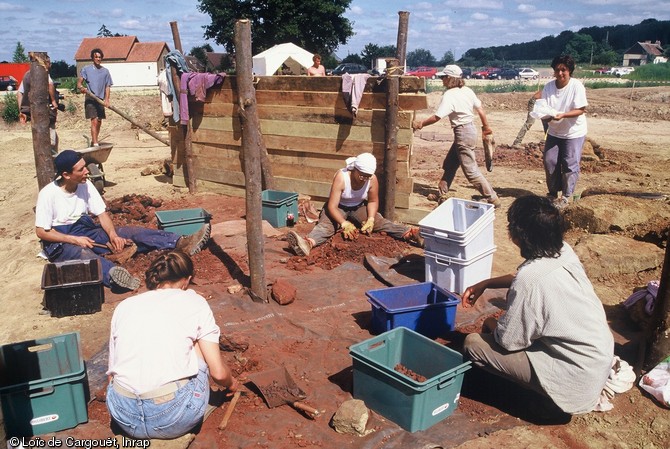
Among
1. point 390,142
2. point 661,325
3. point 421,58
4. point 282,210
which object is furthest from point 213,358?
point 421,58

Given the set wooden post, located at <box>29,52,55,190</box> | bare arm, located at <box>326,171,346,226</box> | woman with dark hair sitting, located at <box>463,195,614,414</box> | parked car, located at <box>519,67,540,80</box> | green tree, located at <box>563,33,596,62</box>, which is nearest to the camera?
woman with dark hair sitting, located at <box>463,195,614,414</box>

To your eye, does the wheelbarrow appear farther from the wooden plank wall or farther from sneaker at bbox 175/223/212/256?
sneaker at bbox 175/223/212/256

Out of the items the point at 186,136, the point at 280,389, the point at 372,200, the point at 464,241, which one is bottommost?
the point at 280,389

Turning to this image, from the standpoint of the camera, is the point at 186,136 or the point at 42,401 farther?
the point at 186,136

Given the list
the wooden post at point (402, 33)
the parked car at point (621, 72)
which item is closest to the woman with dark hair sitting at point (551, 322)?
the wooden post at point (402, 33)

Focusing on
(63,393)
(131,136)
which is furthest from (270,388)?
(131,136)

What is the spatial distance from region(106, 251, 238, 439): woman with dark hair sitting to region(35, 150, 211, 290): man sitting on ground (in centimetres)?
251

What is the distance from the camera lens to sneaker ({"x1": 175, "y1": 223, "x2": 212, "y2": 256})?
6.38 metres

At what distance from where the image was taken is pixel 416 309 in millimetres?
4465

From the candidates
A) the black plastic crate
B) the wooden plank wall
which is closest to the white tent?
the wooden plank wall

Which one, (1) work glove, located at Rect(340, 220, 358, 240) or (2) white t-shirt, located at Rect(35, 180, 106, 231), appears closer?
(2) white t-shirt, located at Rect(35, 180, 106, 231)

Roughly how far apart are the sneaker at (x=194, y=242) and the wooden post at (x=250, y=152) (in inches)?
49.7

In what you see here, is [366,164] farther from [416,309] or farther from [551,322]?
[551,322]

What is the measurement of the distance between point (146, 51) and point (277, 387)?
58.4 meters
